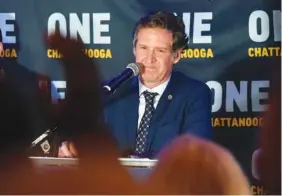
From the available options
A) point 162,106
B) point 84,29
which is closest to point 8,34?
point 84,29

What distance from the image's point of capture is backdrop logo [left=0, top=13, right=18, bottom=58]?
2879 mm

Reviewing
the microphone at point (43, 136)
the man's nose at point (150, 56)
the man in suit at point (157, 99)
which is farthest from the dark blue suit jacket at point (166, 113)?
the microphone at point (43, 136)

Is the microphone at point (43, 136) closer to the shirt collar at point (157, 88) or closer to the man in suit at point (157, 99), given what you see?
the man in suit at point (157, 99)

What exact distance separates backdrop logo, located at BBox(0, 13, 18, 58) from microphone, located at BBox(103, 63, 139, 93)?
465mm

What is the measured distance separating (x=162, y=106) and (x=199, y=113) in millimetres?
178

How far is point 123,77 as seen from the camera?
2.89 metres

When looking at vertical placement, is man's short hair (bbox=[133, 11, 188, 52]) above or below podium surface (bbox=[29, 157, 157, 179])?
above

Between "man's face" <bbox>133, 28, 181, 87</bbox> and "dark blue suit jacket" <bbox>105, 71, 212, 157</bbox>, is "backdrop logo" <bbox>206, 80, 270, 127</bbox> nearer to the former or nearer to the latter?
"dark blue suit jacket" <bbox>105, 71, 212, 157</bbox>

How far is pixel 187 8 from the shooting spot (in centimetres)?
284

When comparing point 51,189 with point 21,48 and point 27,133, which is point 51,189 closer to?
point 27,133

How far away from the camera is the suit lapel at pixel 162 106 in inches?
113

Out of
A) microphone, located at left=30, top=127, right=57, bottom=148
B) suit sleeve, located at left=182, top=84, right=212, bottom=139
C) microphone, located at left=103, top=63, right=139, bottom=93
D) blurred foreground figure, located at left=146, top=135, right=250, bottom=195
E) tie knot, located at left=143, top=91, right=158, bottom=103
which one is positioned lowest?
blurred foreground figure, located at left=146, top=135, right=250, bottom=195

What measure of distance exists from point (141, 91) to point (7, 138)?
0.68 m

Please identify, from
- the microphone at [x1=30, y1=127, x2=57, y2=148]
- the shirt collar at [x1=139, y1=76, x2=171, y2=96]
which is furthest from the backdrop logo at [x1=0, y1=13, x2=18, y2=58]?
the shirt collar at [x1=139, y1=76, x2=171, y2=96]
